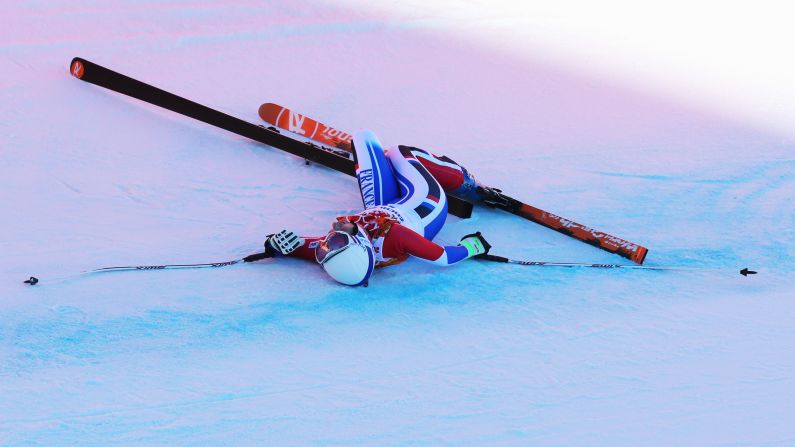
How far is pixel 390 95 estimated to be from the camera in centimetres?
618

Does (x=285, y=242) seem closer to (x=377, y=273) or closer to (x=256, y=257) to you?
(x=256, y=257)

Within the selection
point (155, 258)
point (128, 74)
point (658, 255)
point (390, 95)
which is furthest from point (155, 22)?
point (658, 255)

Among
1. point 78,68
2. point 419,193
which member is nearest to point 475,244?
point 419,193

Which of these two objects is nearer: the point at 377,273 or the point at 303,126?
→ the point at 377,273

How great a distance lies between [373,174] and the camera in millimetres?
4551

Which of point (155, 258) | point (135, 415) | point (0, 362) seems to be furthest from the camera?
point (155, 258)

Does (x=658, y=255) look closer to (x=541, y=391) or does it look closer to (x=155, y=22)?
(x=541, y=391)

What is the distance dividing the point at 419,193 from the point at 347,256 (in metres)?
0.68

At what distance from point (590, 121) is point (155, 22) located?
325 centimetres

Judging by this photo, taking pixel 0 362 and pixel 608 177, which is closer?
pixel 0 362

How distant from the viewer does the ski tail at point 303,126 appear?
18.0 feet

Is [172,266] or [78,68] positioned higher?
[78,68]

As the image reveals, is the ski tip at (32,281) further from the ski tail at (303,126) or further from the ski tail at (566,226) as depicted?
the ski tail at (566,226)

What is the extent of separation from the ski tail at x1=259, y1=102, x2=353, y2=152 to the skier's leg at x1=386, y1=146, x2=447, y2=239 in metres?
0.76
